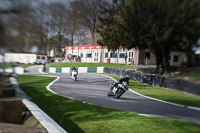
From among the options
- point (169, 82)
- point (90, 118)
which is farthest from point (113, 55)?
point (90, 118)

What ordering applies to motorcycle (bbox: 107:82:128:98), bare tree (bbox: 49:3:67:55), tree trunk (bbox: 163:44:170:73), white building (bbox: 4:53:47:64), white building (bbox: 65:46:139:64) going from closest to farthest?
tree trunk (bbox: 163:44:170:73) → white building (bbox: 65:46:139:64) → bare tree (bbox: 49:3:67:55) → motorcycle (bbox: 107:82:128:98) → white building (bbox: 4:53:47:64)

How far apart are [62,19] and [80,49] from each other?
0.43 metres

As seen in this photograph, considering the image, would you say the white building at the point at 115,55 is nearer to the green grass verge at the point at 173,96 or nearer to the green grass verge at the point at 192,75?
the green grass verge at the point at 192,75

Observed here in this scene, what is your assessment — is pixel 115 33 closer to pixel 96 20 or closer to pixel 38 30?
pixel 96 20

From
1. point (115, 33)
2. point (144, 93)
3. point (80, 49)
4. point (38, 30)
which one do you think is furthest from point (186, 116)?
point (38, 30)

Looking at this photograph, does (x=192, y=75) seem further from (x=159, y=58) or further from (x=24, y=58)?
(x=24, y=58)

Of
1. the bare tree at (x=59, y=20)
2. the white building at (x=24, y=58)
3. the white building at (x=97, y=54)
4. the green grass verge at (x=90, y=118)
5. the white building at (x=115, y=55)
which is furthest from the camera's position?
the green grass verge at (x=90, y=118)

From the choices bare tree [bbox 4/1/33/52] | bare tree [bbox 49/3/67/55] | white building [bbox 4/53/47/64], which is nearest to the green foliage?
bare tree [bbox 49/3/67/55]

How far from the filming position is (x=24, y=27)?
1.79 m

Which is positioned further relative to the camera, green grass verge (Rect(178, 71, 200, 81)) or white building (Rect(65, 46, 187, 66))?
white building (Rect(65, 46, 187, 66))

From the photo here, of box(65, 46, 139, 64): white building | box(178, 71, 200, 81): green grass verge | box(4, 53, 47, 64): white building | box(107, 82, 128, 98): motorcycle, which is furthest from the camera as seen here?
box(4, 53, 47, 64): white building

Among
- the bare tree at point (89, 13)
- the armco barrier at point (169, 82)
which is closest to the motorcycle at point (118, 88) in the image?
the armco barrier at point (169, 82)

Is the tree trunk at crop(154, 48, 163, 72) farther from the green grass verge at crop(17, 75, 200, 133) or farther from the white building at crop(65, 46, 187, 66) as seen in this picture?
the green grass verge at crop(17, 75, 200, 133)

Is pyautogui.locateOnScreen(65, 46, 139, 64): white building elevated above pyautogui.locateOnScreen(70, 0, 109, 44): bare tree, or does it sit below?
below
